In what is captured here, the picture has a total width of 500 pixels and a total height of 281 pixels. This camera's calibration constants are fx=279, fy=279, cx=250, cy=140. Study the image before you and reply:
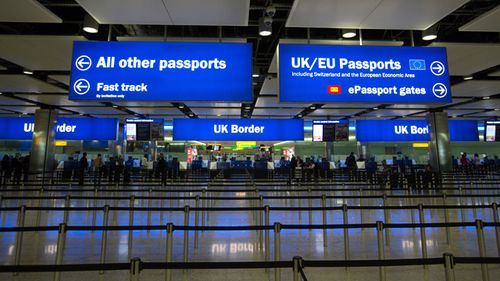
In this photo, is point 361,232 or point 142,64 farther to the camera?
point 361,232

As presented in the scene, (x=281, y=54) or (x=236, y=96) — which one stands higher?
(x=281, y=54)

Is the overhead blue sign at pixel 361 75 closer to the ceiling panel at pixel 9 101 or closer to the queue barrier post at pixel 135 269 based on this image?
the queue barrier post at pixel 135 269

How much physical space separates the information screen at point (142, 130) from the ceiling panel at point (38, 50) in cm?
741

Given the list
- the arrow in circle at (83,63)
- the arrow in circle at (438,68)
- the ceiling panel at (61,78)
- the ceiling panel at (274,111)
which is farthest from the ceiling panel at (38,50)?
the ceiling panel at (274,111)

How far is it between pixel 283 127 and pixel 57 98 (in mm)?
11472

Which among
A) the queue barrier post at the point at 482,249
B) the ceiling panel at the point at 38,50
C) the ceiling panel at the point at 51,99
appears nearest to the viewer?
the queue barrier post at the point at 482,249

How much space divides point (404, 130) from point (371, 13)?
13159 millimetres

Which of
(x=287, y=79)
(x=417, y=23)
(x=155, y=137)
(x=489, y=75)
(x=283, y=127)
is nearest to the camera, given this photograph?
(x=287, y=79)

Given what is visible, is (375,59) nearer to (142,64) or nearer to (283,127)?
(142,64)

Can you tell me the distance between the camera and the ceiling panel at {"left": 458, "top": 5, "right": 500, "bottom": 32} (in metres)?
5.41

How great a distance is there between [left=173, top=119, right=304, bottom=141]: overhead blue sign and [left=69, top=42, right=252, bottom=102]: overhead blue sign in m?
8.69

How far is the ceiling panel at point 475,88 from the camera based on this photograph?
11398mm

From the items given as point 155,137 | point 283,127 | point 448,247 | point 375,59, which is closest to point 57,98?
point 155,137

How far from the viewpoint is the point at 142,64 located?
4.41 meters
